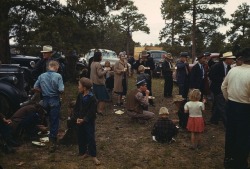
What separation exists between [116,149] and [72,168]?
147cm

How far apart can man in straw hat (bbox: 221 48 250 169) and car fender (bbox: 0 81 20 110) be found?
541 cm

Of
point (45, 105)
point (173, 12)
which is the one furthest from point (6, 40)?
point (173, 12)

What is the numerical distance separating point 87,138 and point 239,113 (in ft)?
9.69

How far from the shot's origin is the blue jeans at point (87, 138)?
6.59 metres

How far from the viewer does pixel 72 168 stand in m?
6.23

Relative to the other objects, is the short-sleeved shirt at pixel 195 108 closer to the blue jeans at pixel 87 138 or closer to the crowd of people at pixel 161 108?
the crowd of people at pixel 161 108

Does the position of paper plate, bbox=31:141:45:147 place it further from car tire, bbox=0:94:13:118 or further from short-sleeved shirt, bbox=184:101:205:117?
short-sleeved shirt, bbox=184:101:205:117

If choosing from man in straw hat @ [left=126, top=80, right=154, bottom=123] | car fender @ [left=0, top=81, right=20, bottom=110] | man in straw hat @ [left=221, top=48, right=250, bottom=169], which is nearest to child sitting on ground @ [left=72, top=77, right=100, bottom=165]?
man in straw hat @ [left=221, top=48, right=250, bottom=169]

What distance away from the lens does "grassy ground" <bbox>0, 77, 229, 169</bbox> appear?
6453 mm

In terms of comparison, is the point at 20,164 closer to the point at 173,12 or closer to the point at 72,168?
the point at 72,168

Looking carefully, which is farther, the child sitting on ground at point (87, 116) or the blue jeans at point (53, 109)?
the blue jeans at point (53, 109)

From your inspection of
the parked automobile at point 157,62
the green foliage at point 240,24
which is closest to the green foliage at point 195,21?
the green foliage at point 240,24

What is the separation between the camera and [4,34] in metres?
14.3

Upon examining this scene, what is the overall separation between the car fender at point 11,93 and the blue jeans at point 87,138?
2.81m
